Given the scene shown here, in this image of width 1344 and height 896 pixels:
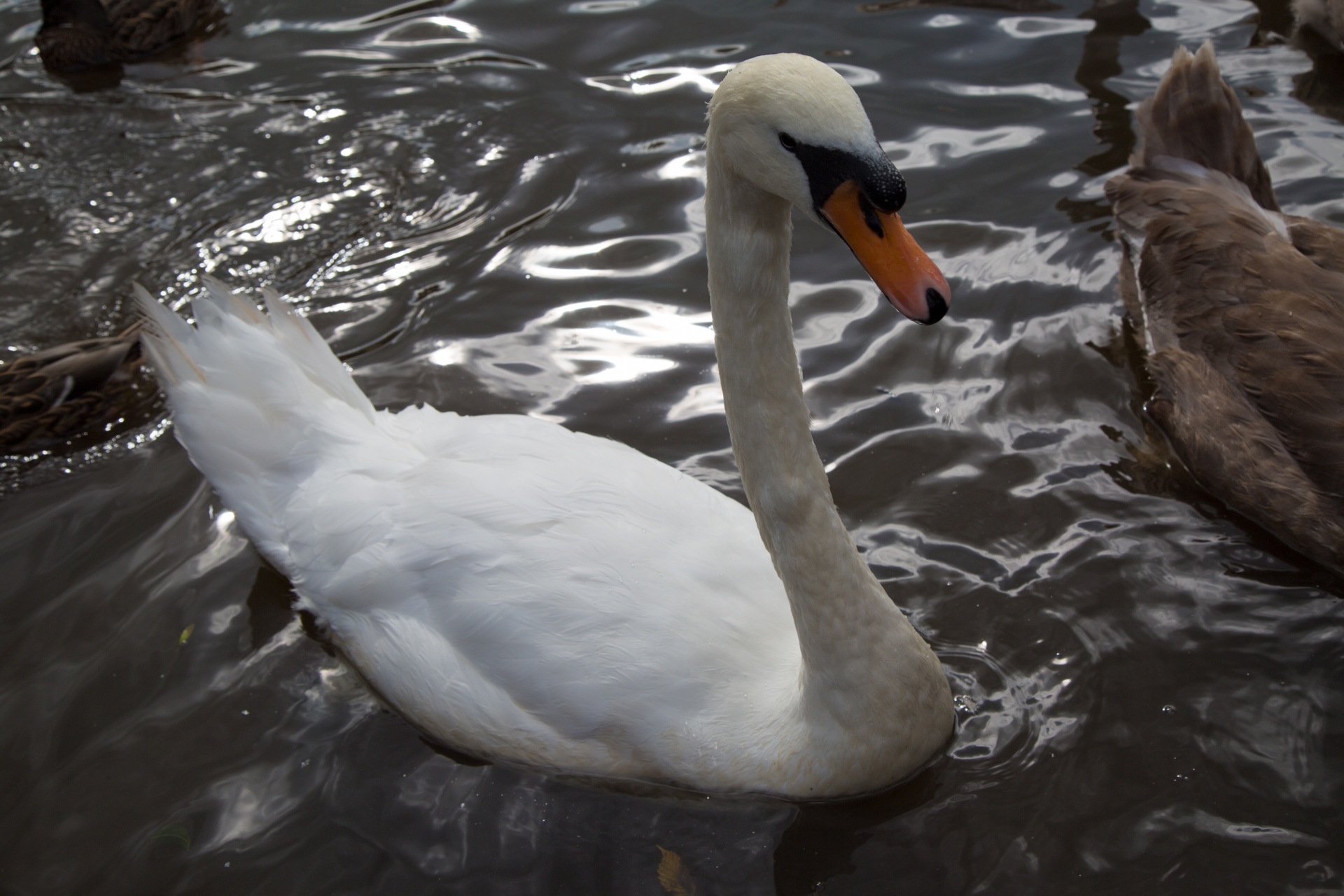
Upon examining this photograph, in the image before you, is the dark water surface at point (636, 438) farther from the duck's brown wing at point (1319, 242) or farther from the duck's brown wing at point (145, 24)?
the duck's brown wing at point (1319, 242)

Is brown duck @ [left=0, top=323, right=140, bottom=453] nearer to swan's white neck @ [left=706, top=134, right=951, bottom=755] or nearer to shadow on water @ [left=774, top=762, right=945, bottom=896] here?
swan's white neck @ [left=706, top=134, right=951, bottom=755]

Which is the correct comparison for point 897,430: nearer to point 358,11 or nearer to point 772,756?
point 772,756

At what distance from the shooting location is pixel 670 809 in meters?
3.59

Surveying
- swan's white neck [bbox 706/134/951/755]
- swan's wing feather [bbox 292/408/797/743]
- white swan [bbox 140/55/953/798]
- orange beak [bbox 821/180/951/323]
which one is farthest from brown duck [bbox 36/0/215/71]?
orange beak [bbox 821/180/951/323]

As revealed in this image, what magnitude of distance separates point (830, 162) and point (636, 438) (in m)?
2.82

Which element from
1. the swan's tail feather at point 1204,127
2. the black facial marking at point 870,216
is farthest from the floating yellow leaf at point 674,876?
the swan's tail feather at point 1204,127

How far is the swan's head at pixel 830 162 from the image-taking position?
8.17 feet

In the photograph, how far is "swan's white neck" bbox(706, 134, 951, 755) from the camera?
2.95 meters

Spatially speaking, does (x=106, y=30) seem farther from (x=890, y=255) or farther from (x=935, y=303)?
(x=935, y=303)

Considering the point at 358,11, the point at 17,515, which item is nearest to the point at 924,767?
the point at 17,515

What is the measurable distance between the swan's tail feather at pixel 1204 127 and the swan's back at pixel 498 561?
292 centimetres

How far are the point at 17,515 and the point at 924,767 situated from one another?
3.92 meters

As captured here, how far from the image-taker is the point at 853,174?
251 cm

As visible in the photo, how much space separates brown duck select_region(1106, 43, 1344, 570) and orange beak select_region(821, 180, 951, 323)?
7.78 ft
